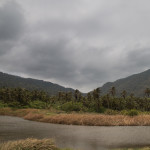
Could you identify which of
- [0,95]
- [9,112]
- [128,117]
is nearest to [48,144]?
[128,117]

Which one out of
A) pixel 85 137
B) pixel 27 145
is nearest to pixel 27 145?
pixel 27 145

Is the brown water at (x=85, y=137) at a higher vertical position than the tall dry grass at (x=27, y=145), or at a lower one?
lower

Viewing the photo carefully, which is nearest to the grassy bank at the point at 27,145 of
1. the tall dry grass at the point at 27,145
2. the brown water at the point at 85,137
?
the tall dry grass at the point at 27,145

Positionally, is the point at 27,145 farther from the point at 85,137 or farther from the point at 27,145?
the point at 85,137

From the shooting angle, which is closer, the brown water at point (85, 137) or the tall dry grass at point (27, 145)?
the tall dry grass at point (27, 145)

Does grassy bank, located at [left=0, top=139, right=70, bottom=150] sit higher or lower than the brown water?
higher

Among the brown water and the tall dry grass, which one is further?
the brown water

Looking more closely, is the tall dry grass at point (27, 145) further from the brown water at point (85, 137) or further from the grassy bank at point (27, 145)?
the brown water at point (85, 137)

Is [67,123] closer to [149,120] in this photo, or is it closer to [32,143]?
[149,120]

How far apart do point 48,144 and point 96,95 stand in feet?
382

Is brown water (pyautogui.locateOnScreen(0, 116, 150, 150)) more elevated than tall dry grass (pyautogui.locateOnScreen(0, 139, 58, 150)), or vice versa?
tall dry grass (pyautogui.locateOnScreen(0, 139, 58, 150))

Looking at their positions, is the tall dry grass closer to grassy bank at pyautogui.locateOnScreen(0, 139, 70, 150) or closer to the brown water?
grassy bank at pyautogui.locateOnScreen(0, 139, 70, 150)

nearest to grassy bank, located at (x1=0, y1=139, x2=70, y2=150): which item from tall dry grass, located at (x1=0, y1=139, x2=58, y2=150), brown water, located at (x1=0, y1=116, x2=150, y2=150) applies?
tall dry grass, located at (x1=0, y1=139, x2=58, y2=150)

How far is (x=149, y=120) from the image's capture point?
58562 mm
